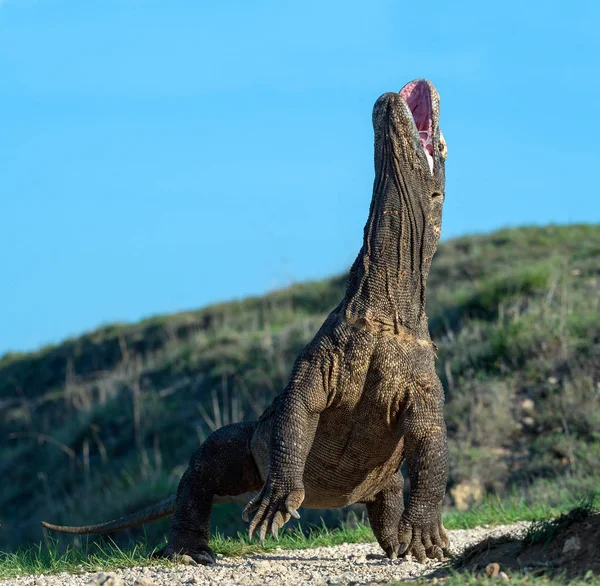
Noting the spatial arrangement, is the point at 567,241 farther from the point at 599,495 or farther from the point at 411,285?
the point at 411,285

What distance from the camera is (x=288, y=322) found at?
80.1ft

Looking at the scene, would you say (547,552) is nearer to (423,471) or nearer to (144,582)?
(423,471)

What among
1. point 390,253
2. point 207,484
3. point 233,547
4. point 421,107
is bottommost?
point 233,547

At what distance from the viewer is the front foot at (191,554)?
6.47 meters

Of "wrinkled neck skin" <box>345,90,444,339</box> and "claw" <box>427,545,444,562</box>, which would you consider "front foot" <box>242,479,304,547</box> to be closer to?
"claw" <box>427,545,444,562</box>

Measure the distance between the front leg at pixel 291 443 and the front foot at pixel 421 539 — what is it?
0.58 m

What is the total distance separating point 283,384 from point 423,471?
12.5 metres

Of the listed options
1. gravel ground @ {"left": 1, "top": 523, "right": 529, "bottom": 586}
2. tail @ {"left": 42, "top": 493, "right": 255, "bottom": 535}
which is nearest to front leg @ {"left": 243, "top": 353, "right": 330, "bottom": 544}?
gravel ground @ {"left": 1, "top": 523, "right": 529, "bottom": 586}

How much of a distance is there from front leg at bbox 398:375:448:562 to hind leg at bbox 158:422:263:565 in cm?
131

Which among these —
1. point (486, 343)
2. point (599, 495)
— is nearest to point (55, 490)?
point (486, 343)

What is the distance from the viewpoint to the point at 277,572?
232 inches

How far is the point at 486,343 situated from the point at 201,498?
8.62m

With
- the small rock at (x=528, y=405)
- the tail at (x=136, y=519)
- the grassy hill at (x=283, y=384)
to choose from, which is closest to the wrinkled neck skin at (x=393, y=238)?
the tail at (x=136, y=519)

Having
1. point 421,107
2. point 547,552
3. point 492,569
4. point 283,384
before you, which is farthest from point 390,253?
point 283,384
